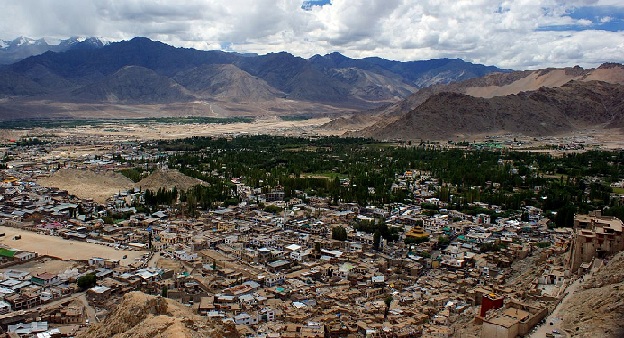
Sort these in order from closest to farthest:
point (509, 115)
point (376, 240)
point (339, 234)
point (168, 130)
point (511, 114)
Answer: point (376, 240) < point (339, 234) < point (509, 115) < point (511, 114) < point (168, 130)

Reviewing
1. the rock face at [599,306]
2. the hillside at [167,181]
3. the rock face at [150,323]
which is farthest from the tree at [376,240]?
the hillside at [167,181]

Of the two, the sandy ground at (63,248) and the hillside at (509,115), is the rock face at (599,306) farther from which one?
the hillside at (509,115)

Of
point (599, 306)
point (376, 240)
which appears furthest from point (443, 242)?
point (599, 306)

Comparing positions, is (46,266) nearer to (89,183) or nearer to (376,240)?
(376,240)

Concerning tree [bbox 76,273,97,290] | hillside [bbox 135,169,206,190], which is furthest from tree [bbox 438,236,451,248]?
hillside [bbox 135,169,206,190]

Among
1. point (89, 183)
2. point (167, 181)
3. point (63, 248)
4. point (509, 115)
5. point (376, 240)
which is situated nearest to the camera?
point (63, 248)

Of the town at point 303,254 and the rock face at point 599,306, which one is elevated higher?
the rock face at point 599,306

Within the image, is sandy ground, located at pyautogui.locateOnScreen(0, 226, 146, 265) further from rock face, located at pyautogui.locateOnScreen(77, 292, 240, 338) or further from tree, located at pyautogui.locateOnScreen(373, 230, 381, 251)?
rock face, located at pyautogui.locateOnScreen(77, 292, 240, 338)
